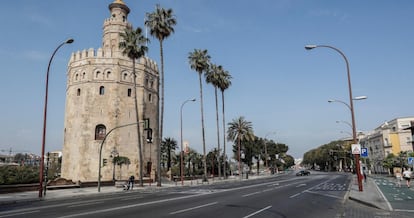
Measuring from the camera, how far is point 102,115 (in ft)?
157

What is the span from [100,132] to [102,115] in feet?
8.53

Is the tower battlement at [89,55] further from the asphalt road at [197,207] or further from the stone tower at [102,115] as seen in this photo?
the asphalt road at [197,207]

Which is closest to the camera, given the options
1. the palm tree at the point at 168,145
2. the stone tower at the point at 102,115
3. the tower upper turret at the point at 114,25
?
the stone tower at the point at 102,115

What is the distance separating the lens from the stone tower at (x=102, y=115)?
4666cm

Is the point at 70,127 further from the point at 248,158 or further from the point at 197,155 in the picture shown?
the point at 248,158

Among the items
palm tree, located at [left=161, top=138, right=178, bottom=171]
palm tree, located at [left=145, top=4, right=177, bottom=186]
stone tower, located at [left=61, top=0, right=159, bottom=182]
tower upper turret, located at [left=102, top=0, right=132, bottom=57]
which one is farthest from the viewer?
palm tree, located at [left=161, top=138, right=178, bottom=171]

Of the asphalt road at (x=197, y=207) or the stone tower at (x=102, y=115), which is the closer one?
the asphalt road at (x=197, y=207)

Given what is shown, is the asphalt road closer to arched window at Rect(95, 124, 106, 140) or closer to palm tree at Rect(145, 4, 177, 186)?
palm tree at Rect(145, 4, 177, 186)

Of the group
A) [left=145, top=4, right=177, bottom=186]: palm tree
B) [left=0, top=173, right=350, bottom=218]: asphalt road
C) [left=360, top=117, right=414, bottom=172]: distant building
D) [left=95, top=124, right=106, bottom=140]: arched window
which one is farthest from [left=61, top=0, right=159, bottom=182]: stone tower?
[left=360, top=117, right=414, bottom=172]: distant building

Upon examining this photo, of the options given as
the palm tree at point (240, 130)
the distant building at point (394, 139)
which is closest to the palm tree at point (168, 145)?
the palm tree at point (240, 130)

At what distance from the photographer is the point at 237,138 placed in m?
68.7

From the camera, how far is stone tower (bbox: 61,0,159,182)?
Result: 4666 cm

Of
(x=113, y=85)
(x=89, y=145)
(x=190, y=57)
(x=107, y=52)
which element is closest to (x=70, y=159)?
(x=89, y=145)

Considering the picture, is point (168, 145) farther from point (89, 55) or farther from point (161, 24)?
point (161, 24)
